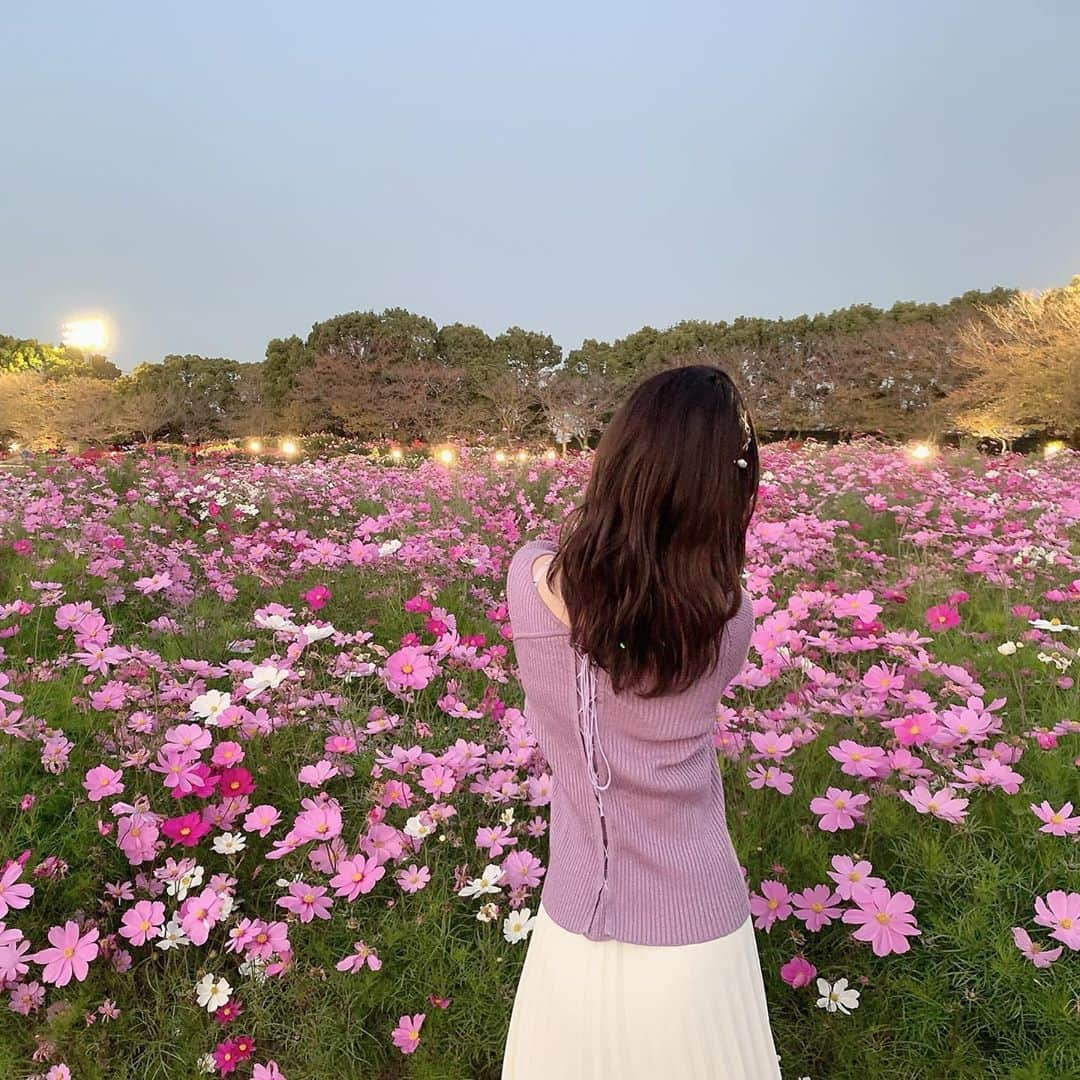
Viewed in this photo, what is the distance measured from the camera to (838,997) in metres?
1.37

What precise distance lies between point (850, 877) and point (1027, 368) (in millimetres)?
19491

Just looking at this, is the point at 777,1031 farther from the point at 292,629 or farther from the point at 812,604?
the point at 292,629

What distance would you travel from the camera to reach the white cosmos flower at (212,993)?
134 centimetres

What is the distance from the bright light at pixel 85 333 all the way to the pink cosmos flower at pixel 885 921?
1483 inches

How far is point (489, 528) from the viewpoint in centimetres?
434

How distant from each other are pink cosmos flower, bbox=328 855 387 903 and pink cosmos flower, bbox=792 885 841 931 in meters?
0.83

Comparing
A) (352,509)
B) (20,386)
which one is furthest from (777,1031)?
(20,386)

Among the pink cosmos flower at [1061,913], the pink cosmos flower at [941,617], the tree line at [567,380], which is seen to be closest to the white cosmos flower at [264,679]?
the pink cosmos flower at [1061,913]

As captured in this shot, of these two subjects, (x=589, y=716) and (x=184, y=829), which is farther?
(x=184, y=829)

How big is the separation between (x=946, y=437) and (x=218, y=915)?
960 inches

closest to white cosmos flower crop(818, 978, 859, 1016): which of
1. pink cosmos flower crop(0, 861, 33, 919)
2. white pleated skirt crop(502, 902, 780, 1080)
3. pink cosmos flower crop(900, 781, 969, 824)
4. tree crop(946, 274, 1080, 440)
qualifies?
pink cosmos flower crop(900, 781, 969, 824)

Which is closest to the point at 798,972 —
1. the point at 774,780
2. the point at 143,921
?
the point at 774,780

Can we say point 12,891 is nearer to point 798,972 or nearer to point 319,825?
point 319,825

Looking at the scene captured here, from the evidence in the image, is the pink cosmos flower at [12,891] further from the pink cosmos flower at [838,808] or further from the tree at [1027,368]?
the tree at [1027,368]
